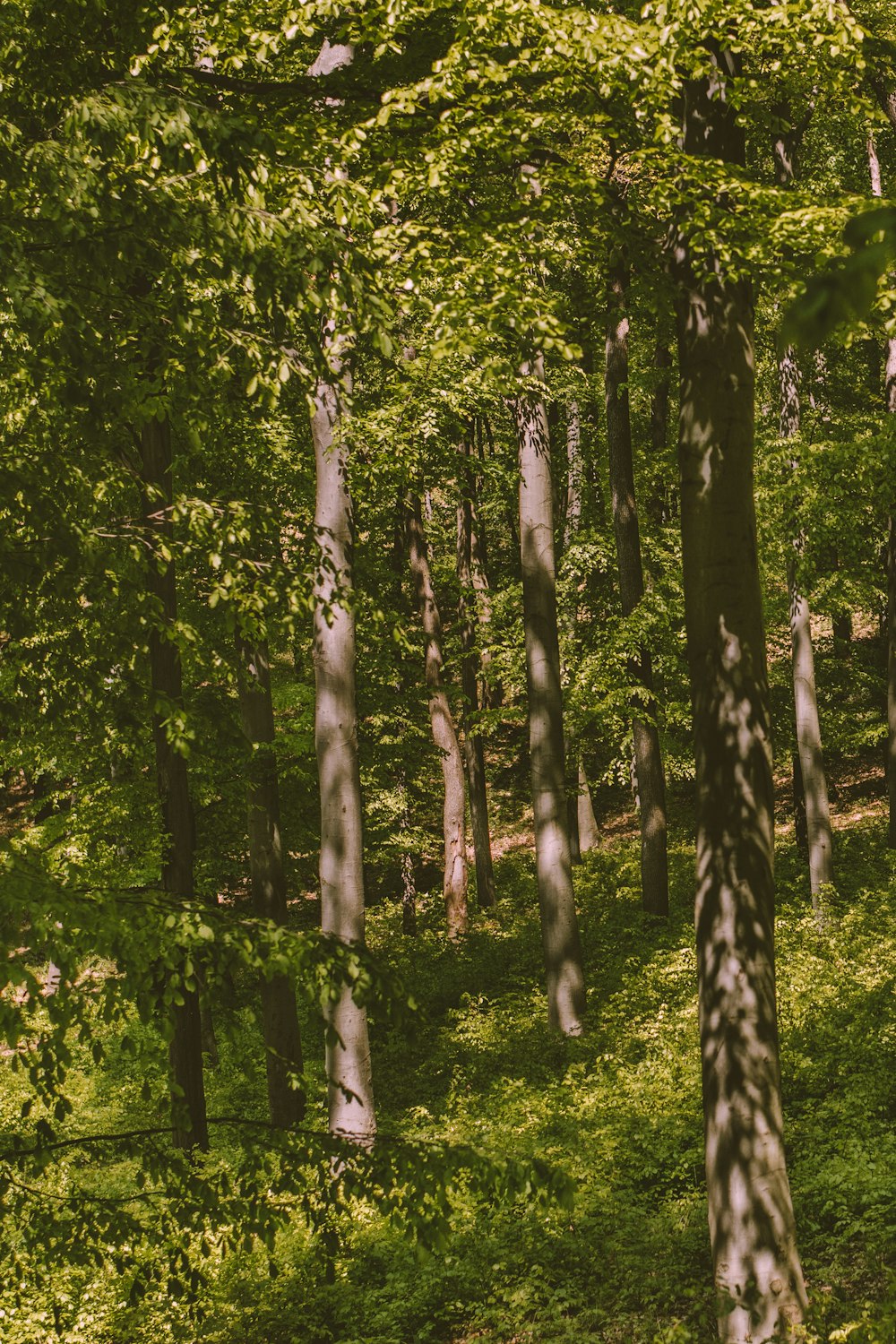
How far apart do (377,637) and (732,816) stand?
725 cm

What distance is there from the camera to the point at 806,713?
16.4 m

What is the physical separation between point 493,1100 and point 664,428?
15725 mm

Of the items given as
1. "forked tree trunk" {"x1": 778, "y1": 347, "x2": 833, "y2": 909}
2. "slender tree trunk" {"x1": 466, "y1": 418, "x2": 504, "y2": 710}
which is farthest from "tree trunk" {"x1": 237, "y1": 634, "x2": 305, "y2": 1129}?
"forked tree trunk" {"x1": 778, "y1": 347, "x2": 833, "y2": 909}

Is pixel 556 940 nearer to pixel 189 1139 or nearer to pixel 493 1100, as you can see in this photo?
pixel 493 1100

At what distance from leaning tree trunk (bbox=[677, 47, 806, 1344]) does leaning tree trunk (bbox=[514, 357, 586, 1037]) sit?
22.4ft

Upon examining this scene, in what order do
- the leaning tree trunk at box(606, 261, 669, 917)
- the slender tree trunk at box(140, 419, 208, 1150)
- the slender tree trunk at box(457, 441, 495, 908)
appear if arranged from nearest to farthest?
the slender tree trunk at box(140, 419, 208, 1150)
the leaning tree trunk at box(606, 261, 669, 917)
the slender tree trunk at box(457, 441, 495, 908)

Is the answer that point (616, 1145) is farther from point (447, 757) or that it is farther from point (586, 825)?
point (586, 825)

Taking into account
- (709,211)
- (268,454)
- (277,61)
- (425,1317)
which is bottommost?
(425,1317)

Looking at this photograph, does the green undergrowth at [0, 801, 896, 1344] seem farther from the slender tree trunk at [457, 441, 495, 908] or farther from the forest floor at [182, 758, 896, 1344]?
the slender tree trunk at [457, 441, 495, 908]

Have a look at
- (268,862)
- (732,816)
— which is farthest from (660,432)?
(732,816)

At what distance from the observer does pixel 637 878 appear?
20922mm

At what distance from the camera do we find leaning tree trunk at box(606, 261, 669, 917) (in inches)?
672

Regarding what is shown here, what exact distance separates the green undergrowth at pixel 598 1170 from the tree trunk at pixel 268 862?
4.39 feet

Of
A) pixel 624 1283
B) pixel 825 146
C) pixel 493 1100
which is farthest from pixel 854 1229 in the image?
pixel 825 146
